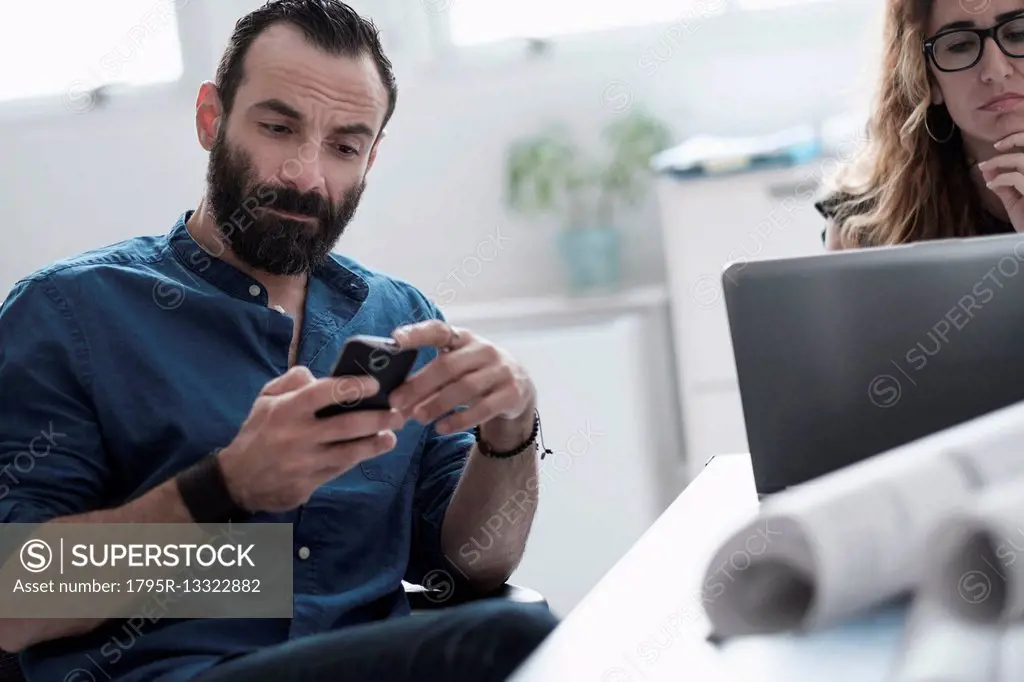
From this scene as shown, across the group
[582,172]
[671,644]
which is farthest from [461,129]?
[671,644]

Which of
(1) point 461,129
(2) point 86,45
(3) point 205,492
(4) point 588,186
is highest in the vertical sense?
(2) point 86,45

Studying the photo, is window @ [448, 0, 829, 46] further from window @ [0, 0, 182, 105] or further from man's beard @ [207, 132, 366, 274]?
man's beard @ [207, 132, 366, 274]

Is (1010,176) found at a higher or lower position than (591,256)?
higher

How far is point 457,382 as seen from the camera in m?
1.26

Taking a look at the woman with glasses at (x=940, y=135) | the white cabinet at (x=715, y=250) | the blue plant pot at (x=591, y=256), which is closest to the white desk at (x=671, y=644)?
the woman with glasses at (x=940, y=135)

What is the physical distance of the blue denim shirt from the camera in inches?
50.6

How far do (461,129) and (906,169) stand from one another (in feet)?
6.10

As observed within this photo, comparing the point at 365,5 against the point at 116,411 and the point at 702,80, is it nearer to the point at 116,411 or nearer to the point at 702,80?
the point at 702,80

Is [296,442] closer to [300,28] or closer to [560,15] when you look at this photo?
[300,28]

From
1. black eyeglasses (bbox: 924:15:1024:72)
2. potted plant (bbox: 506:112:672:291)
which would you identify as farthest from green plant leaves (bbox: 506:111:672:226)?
black eyeglasses (bbox: 924:15:1024:72)

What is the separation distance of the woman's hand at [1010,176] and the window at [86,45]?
272 centimetres

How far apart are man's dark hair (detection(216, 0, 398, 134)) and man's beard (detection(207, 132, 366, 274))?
10cm

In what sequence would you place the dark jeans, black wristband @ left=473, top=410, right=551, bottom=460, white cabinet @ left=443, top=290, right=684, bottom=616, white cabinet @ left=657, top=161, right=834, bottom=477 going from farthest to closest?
white cabinet @ left=443, top=290, right=684, bottom=616
white cabinet @ left=657, top=161, right=834, bottom=477
black wristband @ left=473, top=410, right=551, bottom=460
the dark jeans

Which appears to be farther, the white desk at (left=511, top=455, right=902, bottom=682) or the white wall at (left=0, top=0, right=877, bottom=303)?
the white wall at (left=0, top=0, right=877, bottom=303)
